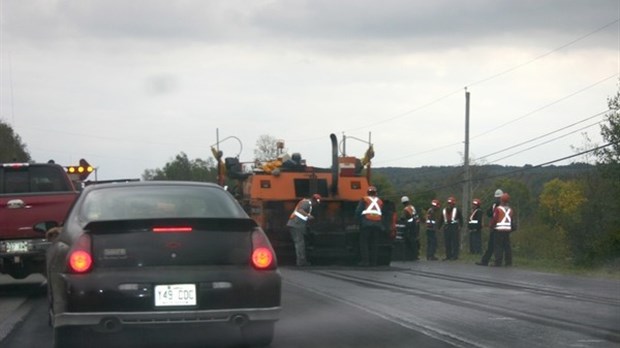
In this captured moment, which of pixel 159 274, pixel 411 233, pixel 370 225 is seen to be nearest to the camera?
pixel 159 274

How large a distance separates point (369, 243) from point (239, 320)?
14.7 metres

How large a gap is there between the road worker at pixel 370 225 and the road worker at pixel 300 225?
111 centimetres

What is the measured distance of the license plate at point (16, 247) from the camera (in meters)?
15.4

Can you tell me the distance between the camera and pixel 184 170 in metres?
51.8

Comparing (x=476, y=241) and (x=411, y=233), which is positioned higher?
(x=411, y=233)

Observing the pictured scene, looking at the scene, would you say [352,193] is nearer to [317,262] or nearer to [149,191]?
[317,262]

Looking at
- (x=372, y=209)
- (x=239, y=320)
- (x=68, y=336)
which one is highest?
(x=372, y=209)

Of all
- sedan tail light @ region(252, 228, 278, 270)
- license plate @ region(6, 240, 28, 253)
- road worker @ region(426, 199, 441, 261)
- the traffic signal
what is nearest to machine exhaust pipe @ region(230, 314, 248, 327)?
sedan tail light @ region(252, 228, 278, 270)

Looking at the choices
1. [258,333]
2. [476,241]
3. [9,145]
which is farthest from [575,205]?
[9,145]

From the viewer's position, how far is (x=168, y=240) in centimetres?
902

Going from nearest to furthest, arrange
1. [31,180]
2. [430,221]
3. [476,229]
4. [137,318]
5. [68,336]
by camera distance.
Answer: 1. [137,318]
2. [68,336]
3. [31,180]
4. [476,229]
5. [430,221]

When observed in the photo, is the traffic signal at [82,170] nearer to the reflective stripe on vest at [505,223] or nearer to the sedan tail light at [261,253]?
the reflective stripe on vest at [505,223]

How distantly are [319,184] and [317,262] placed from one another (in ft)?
6.17

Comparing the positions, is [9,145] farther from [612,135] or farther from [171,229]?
[171,229]
